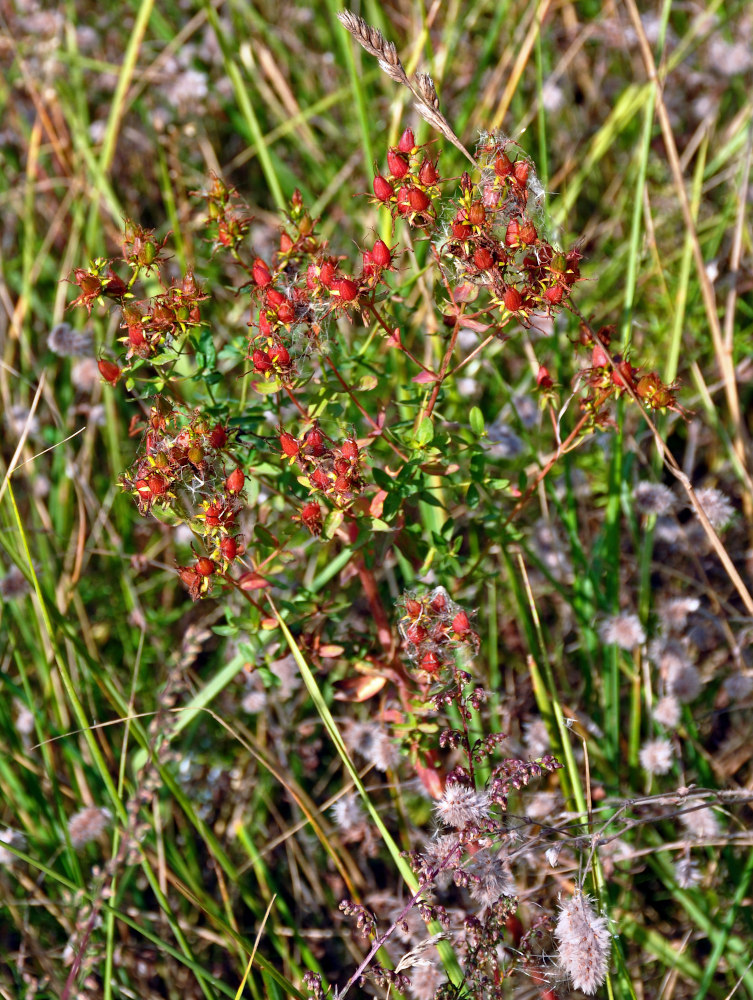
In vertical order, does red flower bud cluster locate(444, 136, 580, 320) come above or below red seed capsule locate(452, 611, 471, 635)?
above

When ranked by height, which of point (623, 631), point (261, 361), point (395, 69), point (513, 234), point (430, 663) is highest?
point (395, 69)

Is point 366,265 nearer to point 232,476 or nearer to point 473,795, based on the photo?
point 232,476

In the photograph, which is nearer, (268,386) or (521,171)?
(521,171)

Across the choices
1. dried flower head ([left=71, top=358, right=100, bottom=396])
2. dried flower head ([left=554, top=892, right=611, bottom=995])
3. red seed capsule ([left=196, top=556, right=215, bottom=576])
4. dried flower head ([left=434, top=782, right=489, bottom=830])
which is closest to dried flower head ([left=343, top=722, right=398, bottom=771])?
dried flower head ([left=434, top=782, right=489, bottom=830])

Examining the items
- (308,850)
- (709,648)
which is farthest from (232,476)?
(709,648)

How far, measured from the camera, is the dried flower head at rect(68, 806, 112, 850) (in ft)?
5.76

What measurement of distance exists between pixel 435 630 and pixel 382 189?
2.11 feet

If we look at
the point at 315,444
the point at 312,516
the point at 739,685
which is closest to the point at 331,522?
the point at 312,516

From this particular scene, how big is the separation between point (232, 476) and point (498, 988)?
0.84m

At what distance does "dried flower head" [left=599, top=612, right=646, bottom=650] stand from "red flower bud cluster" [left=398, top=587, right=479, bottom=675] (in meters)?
0.54

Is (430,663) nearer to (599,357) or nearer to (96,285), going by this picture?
(599,357)

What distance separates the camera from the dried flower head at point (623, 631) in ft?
5.81

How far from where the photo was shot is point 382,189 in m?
1.21

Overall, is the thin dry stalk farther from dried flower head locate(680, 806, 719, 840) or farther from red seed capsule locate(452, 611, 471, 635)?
dried flower head locate(680, 806, 719, 840)
